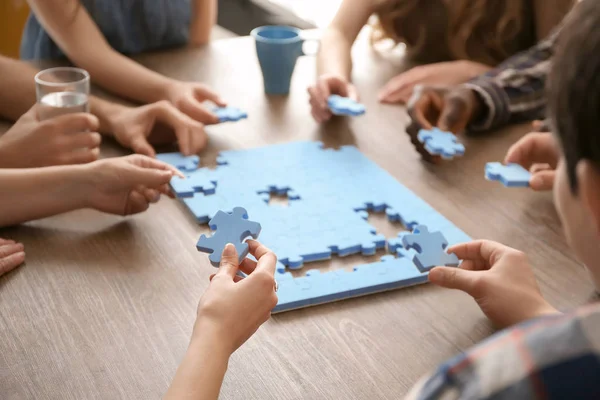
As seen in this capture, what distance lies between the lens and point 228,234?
1020 mm

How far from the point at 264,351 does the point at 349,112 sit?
74cm

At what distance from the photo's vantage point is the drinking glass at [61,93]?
4.59 feet

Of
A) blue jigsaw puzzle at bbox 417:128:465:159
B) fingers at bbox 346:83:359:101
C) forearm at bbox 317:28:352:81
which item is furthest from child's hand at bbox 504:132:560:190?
forearm at bbox 317:28:352:81

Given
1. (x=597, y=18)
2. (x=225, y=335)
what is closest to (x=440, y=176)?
(x=225, y=335)

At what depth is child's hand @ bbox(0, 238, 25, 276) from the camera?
3.55ft

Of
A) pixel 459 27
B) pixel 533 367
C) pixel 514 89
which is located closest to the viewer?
A: pixel 533 367

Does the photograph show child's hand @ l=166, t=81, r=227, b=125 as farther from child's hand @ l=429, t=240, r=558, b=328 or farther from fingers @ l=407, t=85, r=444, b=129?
child's hand @ l=429, t=240, r=558, b=328

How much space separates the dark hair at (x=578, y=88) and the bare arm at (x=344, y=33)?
4.04 ft

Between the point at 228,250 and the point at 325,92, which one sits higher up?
the point at 228,250

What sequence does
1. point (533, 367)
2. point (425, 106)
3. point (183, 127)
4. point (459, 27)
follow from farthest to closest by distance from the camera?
point (459, 27), point (425, 106), point (183, 127), point (533, 367)

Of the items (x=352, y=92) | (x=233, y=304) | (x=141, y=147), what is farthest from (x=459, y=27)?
(x=233, y=304)

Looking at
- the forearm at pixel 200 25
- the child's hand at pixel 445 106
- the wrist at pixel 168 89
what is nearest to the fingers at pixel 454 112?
the child's hand at pixel 445 106

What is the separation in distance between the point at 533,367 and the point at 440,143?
0.97 m

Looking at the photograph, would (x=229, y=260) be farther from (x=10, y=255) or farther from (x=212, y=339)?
(x=10, y=255)
